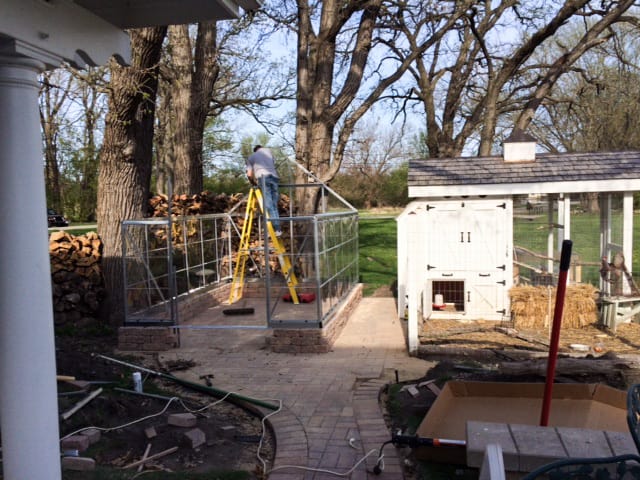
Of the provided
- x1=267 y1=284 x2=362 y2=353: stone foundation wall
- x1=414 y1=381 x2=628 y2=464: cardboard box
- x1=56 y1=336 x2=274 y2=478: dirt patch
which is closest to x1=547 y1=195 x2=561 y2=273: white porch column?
x1=267 y1=284 x2=362 y2=353: stone foundation wall

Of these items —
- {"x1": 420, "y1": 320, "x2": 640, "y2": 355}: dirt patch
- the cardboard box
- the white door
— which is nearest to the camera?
the cardboard box

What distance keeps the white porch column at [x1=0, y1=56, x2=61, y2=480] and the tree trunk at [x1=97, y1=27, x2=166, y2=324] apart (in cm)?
649

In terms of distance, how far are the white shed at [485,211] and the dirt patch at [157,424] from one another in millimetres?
4567

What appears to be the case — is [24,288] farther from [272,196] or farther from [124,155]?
[272,196]

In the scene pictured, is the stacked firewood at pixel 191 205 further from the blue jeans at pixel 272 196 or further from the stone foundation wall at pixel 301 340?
the stone foundation wall at pixel 301 340

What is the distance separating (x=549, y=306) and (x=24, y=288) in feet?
27.3

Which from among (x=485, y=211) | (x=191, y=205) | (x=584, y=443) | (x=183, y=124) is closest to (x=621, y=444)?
(x=584, y=443)

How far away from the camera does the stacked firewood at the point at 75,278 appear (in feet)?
31.7

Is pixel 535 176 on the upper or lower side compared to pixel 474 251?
upper

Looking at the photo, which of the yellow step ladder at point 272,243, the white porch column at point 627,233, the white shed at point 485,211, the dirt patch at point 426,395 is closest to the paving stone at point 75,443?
the dirt patch at point 426,395

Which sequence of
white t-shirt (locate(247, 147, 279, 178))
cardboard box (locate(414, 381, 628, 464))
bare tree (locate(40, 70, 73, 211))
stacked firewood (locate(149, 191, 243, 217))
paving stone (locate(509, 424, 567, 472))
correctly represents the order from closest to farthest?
paving stone (locate(509, 424, 567, 472)) < cardboard box (locate(414, 381, 628, 464)) < white t-shirt (locate(247, 147, 279, 178)) < stacked firewood (locate(149, 191, 243, 217)) < bare tree (locate(40, 70, 73, 211))

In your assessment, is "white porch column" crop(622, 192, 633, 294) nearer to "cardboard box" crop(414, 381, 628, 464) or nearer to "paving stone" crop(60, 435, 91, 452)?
"cardboard box" crop(414, 381, 628, 464)

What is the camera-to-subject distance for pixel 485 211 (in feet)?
33.5

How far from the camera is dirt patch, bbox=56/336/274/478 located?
4.75 metres
